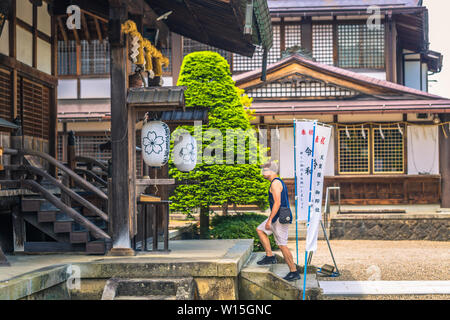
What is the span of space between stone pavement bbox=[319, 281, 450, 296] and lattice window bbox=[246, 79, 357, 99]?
1198cm

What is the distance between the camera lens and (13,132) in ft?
34.2

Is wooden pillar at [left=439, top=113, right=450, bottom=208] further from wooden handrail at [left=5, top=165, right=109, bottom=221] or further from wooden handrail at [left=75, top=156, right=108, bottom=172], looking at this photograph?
wooden handrail at [left=5, top=165, right=109, bottom=221]

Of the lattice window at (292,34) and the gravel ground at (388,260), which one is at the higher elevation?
the lattice window at (292,34)

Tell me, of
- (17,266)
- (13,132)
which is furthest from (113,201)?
(13,132)

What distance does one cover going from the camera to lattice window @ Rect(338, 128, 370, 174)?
71.8 feet

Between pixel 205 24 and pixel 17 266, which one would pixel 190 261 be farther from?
pixel 205 24

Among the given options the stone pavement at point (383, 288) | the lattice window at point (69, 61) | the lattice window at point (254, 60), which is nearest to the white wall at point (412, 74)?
the lattice window at point (254, 60)

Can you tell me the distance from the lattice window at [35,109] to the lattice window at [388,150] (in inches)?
530

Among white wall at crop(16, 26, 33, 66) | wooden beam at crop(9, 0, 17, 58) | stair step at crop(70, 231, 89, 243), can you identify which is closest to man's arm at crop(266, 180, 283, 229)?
stair step at crop(70, 231, 89, 243)

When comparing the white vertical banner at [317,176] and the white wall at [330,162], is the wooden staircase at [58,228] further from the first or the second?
the white wall at [330,162]

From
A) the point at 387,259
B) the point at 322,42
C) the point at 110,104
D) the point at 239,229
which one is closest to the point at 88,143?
the point at 322,42

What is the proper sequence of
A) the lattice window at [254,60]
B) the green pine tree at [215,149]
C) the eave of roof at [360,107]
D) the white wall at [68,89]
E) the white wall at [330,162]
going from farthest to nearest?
the lattice window at [254,60]
the white wall at [68,89]
the white wall at [330,162]
the eave of roof at [360,107]
the green pine tree at [215,149]

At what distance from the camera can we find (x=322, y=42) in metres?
25.5

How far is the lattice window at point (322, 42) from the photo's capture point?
2544 centimetres
